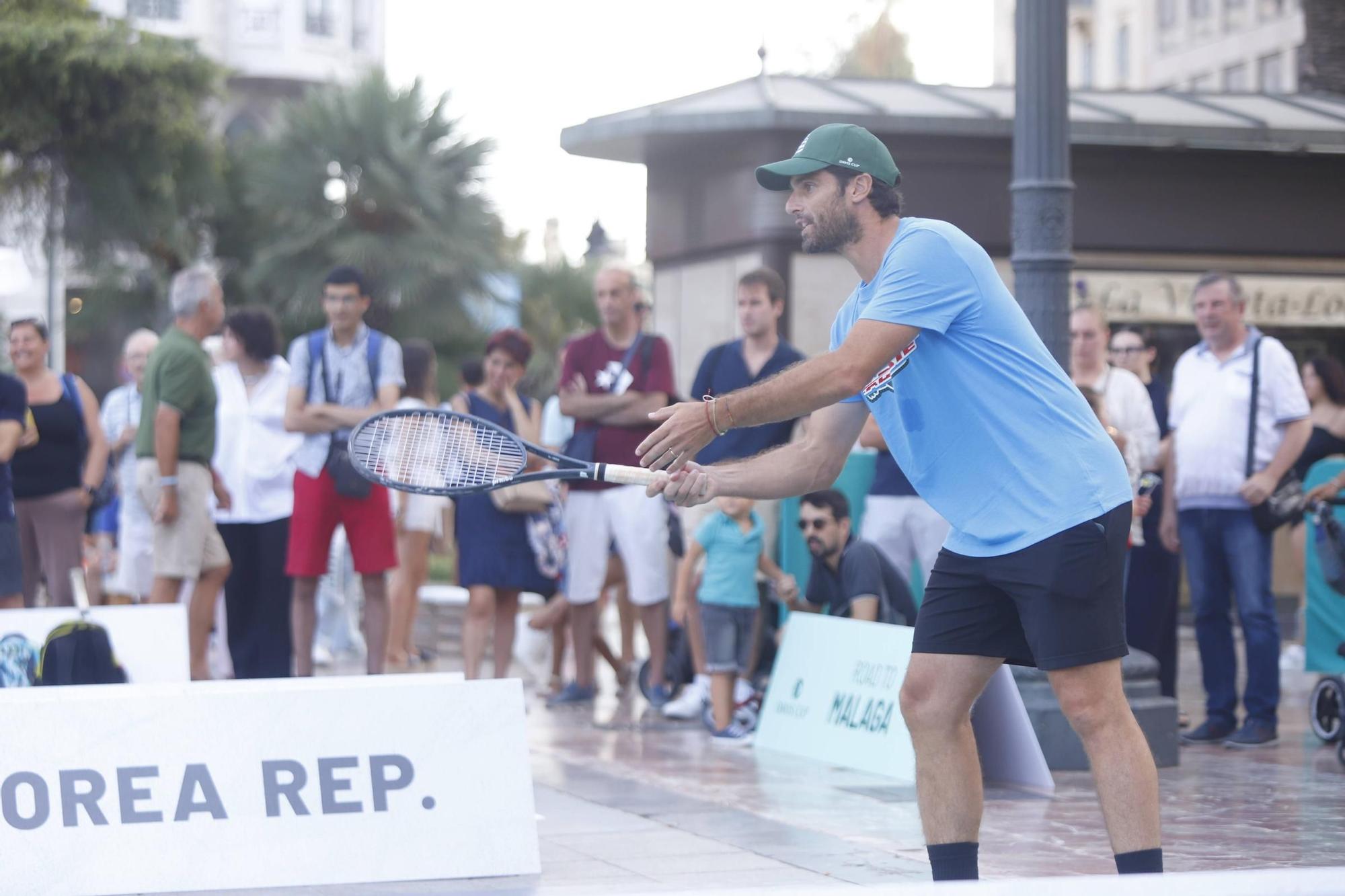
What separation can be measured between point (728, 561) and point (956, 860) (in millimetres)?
4411

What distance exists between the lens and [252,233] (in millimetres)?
34406

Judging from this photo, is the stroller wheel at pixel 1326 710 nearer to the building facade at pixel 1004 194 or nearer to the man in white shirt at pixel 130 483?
the building facade at pixel 1004 194

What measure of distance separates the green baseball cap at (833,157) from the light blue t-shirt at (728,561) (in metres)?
4.40

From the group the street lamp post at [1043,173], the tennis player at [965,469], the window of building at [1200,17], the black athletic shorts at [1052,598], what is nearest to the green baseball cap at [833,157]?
the tennis player at [965,469]

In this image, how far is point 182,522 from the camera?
8688 millimetres

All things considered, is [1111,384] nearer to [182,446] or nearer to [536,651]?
[536,651]

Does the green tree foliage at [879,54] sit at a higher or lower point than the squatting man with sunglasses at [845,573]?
higher

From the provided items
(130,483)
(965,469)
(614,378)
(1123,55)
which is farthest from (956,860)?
(1123,55)

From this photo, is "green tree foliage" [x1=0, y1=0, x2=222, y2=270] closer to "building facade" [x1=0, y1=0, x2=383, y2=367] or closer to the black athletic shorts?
"building facade" [x1=0, y1=0, x2=383, y2=367]

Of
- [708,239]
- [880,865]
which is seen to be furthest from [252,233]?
[880,865]

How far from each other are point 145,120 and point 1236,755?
2510 cm

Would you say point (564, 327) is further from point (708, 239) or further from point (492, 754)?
point (492, 754)

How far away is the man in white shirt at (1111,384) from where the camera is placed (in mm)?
8750

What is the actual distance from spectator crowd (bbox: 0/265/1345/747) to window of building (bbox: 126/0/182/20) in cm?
4248
